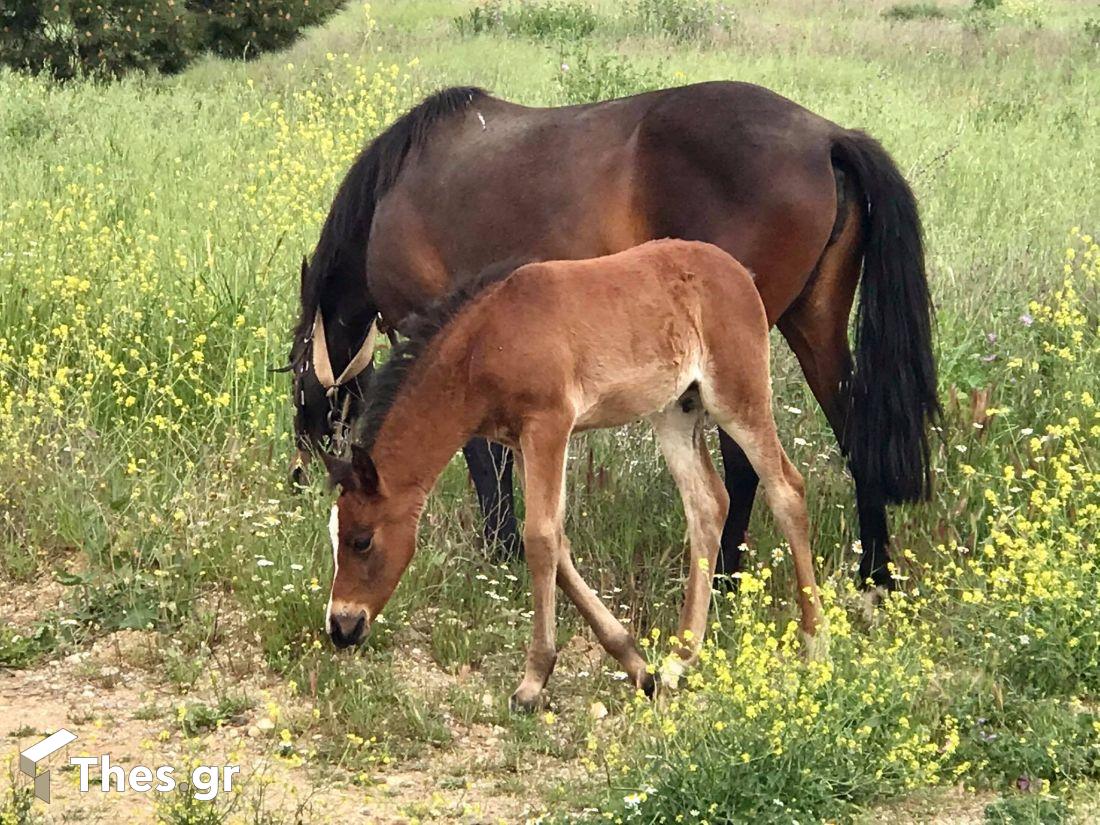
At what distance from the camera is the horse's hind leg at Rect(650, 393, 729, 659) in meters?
4.86

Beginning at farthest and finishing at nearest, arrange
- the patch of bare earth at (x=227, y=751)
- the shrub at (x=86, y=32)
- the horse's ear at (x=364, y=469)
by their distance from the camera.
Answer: the shrub at (x=86, y=32) → the horse's ear at (x=364, y=469) → the patch of bare earth at (x=227, y=751)

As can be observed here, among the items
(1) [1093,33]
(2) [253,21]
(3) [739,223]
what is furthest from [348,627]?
(1) [1093,33]

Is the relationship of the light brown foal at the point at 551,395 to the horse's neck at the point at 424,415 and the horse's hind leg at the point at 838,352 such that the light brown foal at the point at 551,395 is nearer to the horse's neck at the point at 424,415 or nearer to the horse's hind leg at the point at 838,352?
the horse's neck at the point at 424,415

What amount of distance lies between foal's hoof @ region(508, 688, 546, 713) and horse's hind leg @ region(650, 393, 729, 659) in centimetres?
66

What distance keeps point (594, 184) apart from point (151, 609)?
2404 mm

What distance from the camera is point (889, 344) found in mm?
5371

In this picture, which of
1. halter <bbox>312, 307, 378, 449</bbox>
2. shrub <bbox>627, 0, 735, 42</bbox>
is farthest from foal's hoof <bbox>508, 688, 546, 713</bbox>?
shrub <bbox>627, 0, 735, 42</bbox>

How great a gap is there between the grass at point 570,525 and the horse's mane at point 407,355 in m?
0.84

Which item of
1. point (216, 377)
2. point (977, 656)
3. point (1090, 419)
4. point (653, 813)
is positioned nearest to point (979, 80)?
point (1090, 419)

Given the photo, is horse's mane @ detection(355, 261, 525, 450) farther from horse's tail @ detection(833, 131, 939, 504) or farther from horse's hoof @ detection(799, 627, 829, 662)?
horse's tail @ detection(833, 131, 939, 504)

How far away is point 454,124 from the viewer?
5.89 m

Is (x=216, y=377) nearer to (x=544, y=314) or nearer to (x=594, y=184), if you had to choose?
(x=594, y=184)

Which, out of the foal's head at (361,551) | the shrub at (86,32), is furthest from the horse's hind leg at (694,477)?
the shrub at (86,32)

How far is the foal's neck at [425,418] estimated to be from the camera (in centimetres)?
431
